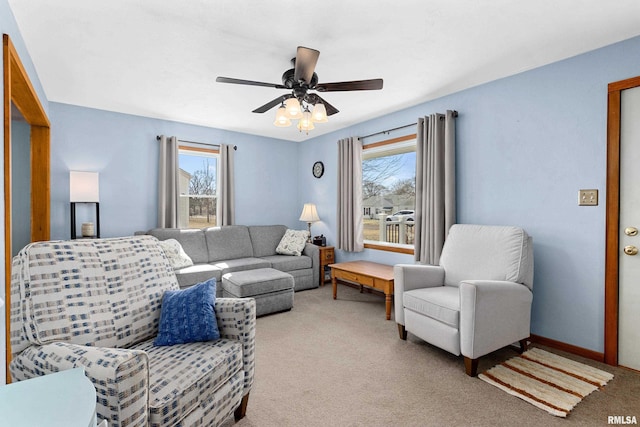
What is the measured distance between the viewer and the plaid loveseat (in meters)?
1.18

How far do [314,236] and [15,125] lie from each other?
4091mm

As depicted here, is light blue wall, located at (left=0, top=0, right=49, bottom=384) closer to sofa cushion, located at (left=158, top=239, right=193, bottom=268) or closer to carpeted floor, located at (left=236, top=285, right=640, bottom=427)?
carpeted floor, located at (left=236, top=285, right=640, bottom=427)

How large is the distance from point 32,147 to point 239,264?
8.45 ft

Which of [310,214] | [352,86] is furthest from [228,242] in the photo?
[352,86]

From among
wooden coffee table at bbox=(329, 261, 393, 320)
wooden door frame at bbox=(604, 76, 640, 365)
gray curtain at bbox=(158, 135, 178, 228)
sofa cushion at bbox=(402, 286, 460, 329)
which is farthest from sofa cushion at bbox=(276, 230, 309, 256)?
wooden door frame at bbox=(604, 76, 640, 365)

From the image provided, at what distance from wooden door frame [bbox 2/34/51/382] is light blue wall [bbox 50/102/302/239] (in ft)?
0.76

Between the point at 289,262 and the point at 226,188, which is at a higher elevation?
the point at 226,188

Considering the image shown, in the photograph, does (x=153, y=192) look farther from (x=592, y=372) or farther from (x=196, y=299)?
(x=592, y=372)

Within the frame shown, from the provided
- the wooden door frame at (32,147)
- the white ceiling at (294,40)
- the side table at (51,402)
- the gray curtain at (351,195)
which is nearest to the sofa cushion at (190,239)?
the wooden door frame at (32,147)

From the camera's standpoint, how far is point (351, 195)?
456 centimetres

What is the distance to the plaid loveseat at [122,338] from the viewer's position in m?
1.18

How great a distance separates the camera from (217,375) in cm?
155

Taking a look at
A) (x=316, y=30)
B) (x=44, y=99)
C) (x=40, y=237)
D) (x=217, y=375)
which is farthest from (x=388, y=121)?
(x=40, y=237)

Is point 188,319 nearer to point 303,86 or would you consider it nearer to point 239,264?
point 303,86
